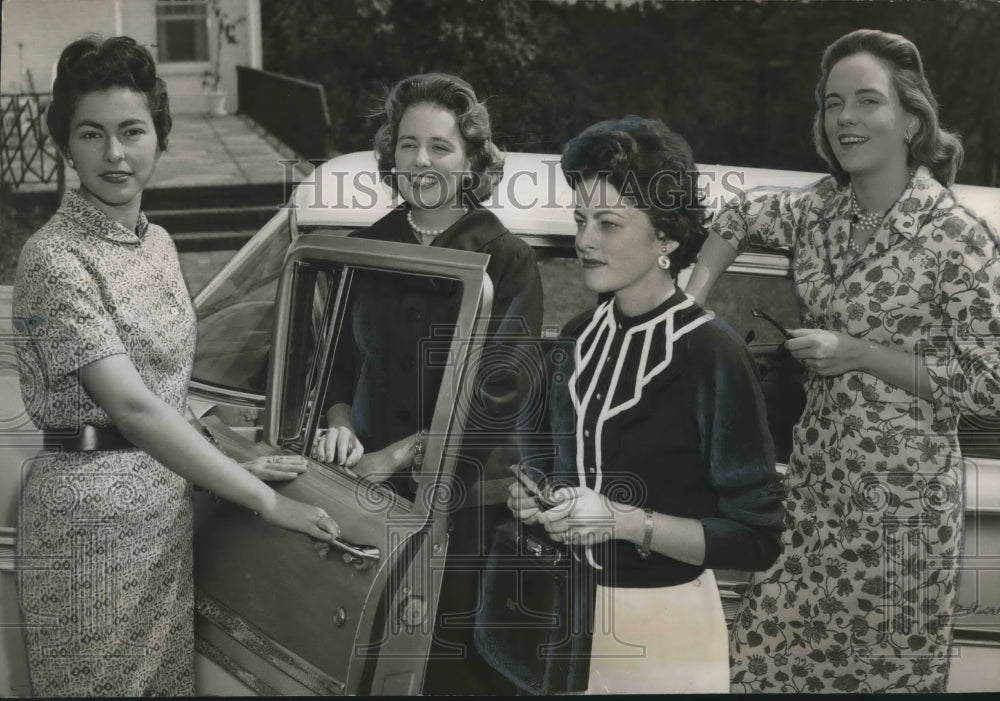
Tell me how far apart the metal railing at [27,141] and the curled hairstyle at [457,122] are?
896 mm

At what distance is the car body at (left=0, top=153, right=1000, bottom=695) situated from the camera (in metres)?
2.92

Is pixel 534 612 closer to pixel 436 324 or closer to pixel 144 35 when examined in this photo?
pixel 436 324

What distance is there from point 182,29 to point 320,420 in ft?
3.83

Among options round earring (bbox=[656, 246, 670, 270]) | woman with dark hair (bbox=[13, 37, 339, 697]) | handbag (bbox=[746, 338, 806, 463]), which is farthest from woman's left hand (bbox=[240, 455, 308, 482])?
handbag (bbox=[746, 338, 806, 463])

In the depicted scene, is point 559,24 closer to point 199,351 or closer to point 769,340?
point 769,340

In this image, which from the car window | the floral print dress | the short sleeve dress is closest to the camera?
the short sleeve dress

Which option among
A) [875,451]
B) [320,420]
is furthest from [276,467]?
[875,451]

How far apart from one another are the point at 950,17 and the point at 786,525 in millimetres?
1473

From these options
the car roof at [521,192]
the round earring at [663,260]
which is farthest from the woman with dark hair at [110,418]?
the round earring at [663,260]

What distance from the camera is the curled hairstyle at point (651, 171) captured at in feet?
9.67

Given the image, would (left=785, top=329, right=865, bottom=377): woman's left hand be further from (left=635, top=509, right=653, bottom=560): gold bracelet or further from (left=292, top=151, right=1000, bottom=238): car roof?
(left=635, top=509, right=653, bottom=560): gold bracelet

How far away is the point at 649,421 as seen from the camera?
2.96 metres

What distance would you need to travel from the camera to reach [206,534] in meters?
3.11

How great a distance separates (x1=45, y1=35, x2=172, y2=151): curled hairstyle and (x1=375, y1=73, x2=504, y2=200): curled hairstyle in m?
0.60
